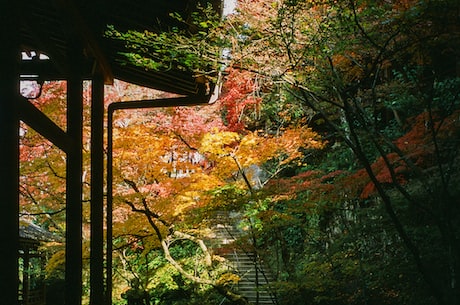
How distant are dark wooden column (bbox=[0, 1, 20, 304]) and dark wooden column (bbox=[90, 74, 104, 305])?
112 inches

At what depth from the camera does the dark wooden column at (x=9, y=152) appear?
6.35ft

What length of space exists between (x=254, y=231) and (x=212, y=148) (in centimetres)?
154

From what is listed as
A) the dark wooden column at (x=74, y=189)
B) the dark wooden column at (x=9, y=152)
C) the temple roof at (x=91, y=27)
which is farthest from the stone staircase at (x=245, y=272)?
the dark wooden column at (x=9, y=152)

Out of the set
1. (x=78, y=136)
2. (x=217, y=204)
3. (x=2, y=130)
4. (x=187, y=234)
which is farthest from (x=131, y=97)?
(x=2, y=130)

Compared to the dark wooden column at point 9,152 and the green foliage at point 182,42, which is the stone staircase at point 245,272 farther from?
the dark wooden column at point 9,152

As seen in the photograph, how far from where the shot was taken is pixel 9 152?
198 cm

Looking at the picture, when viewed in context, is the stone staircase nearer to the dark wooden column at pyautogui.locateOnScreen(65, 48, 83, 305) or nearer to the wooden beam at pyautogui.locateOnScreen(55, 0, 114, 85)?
the wooden beam at pyautogui.locateOnScreen(55, 0, 114, 85)

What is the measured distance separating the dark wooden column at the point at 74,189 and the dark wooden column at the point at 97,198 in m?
0.95

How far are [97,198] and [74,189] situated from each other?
1.07 m

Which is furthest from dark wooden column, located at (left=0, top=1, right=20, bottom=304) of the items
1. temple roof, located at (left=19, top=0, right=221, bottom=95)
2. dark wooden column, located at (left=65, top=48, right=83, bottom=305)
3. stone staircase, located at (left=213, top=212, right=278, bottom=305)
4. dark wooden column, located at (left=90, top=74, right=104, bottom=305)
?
stone staircase, located at (left=213, top=212, right=278, bottom=305)

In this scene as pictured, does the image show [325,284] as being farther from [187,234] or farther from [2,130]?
[2,130]

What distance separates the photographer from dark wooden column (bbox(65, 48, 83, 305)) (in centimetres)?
376

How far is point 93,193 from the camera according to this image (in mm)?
4836

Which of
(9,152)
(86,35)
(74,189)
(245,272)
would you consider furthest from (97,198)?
(245,272)
